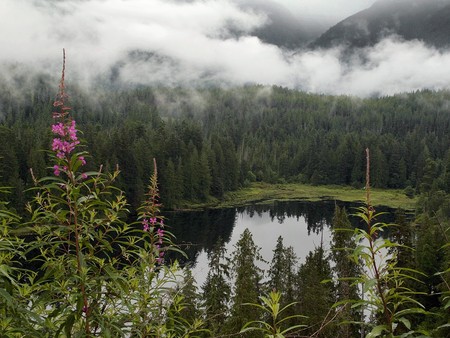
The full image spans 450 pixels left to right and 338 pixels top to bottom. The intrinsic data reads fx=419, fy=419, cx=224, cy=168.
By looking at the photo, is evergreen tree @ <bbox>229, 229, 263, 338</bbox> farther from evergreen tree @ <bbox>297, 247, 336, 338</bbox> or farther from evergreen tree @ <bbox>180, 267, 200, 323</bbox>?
evergreen tree @ <bbox>297, 247, 336, 338</bbox>

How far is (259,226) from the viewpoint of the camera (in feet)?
284

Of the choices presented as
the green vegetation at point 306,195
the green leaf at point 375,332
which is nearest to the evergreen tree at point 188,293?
the green leaf at point 375,332

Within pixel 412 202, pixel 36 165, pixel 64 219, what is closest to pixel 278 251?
pixel 64 219

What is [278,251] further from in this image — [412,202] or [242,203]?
[412,202]

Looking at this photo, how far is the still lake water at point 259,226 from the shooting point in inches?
2584

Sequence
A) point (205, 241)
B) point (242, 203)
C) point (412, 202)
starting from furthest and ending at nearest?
point (412, 202), point (242, 203), point (205, 241)

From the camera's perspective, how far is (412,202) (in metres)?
124

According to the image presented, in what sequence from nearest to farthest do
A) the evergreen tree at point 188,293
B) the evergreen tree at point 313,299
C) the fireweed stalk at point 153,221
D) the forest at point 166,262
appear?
Answer: 1. the forest at point 166,262
2. the fireweed stalk at point 153,221
3. the evergreen tree at point 188,293
4. the evergreen tree at point 313,299

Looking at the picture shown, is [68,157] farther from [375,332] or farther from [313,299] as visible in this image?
[313,299]

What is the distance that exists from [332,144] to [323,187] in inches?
1685

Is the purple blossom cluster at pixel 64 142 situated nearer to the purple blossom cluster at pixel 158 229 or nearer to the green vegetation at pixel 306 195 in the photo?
the purple blossom cluster at pixel 158 229

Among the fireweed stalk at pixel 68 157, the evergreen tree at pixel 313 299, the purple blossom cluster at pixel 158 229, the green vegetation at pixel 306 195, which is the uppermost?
the fireweed stalk at pixel 68 157

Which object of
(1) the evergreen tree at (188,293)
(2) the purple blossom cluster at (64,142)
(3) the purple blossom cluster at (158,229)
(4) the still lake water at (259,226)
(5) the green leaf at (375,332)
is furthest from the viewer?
(4) the still lake water at (259,226)

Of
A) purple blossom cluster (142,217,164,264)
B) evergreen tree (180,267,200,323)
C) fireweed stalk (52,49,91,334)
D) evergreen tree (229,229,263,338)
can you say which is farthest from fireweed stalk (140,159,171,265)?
evergreen tree (229,229,263,338)
